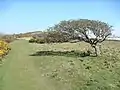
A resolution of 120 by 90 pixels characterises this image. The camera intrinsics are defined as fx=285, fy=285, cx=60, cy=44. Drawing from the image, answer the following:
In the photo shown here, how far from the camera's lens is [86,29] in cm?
3281

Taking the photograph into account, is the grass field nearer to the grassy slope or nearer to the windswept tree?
the grassy slope

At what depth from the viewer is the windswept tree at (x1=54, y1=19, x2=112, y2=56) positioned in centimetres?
3262

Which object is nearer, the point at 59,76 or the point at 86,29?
the point at 59,76

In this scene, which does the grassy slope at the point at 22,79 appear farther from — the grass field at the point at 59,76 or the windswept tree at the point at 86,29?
the windswept tree at the point at 86,29

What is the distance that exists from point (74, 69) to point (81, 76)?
108 inches

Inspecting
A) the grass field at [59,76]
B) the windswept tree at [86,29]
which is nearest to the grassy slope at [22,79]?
the grass field at [59,76]

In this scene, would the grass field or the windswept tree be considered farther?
the windswept tree

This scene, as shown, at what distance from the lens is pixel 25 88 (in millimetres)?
16797

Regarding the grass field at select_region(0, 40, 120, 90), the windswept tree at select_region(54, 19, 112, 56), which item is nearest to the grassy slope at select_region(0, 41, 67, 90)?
the grass field at select_region(0, 40, 120, 90)

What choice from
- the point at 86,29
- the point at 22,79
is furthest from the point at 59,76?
the point at 86,29

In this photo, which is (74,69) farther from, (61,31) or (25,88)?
(61,31)

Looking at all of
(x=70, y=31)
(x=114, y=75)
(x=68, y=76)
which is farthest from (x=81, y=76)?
(x=70, y=31)

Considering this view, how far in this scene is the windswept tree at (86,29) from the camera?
32.6 m

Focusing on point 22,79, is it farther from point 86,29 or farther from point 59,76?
point 86,29
